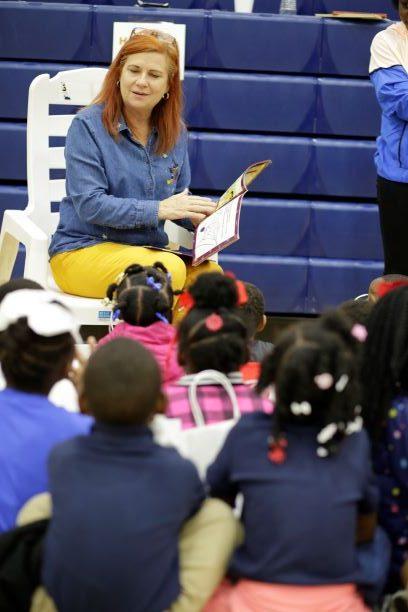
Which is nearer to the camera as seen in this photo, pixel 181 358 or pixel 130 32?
pixel 181 358

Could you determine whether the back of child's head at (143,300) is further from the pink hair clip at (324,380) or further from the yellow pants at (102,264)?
the pink hair clip at (324,380)

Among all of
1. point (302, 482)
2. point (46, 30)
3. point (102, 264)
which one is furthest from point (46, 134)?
point (302, 482)

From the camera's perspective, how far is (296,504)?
5.91 ft

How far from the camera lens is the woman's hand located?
3227 millimetres

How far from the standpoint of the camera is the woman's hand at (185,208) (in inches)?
127

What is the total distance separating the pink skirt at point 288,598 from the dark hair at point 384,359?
1.17ft

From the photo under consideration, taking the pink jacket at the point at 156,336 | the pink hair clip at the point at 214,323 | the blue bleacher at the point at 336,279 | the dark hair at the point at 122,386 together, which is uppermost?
the dark hair at the point at 122,386

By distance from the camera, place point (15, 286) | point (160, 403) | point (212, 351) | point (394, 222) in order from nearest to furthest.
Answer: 1. point (160, 403)
2. point (212, 351)
3. point (15, 286)
4. point (394, 222)

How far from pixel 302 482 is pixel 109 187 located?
68.0 inches

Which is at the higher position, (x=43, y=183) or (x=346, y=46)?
(x=346, y=46)

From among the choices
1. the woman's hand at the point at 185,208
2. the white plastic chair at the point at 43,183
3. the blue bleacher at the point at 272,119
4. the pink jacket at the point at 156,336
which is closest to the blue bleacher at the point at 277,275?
the blue bleacher at the point at 272,119

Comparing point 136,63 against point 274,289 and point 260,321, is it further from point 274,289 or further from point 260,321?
point 274,289

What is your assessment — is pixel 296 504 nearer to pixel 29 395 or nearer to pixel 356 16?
pixel 29 395

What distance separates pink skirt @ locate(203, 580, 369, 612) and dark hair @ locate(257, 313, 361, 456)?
0.78 feet
